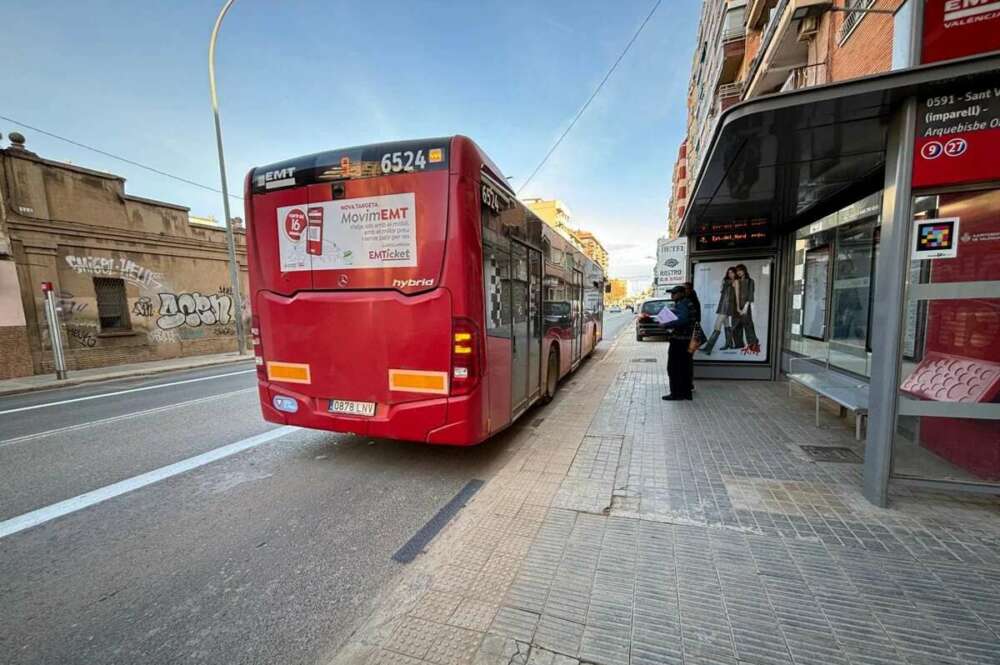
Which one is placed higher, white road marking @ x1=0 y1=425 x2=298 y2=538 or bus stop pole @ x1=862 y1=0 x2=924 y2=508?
bus stop pole @ x1=862 y1=0 x2=924 y2=508

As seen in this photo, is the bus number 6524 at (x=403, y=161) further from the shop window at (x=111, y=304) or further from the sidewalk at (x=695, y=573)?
the shop window at (x=111, y=304)

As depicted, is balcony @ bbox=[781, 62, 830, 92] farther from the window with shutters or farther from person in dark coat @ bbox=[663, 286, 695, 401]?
person in dark coat @ bbox=[663, 286, 695, 401]

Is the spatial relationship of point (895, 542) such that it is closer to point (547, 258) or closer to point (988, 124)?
point (988, 124)

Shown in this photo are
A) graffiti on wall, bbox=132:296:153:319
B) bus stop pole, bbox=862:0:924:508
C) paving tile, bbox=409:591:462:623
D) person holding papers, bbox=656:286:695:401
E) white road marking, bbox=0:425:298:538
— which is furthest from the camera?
graffiti on wall, bbox=132:296:153:319

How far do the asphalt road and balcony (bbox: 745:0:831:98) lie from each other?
1155 centimetres

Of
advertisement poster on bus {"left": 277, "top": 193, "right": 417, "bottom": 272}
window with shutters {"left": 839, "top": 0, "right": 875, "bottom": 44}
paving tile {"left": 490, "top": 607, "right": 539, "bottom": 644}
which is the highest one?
window with shutters {"left": 839, "top": 0, "right": 875, "bottom": 44}

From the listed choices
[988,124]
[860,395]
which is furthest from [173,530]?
[860,395]

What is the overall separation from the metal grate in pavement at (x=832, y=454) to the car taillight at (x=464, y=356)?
370 centimetres

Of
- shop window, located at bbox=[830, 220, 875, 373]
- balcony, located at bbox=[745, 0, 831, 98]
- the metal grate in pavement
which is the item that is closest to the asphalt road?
the metal grate in pavement

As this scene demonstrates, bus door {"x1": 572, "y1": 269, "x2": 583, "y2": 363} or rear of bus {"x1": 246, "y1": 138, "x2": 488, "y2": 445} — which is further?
bus door {"x1": 572, "y1": 269, "x2": 583, "y2": 363}

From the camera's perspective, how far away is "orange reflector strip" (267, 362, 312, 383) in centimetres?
409

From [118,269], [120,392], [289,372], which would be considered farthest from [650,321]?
[118,269]

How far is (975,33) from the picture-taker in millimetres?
2971

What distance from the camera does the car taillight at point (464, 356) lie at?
3.53 meters
